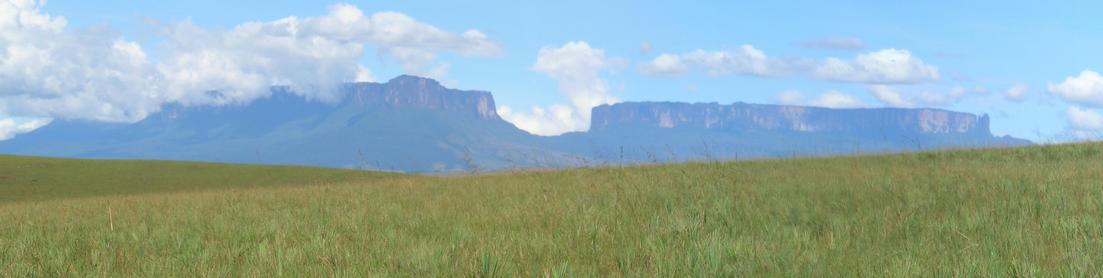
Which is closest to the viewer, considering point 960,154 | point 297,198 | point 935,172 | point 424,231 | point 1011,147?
point 424,231

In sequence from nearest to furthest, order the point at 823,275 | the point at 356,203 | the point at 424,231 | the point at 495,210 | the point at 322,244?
1. the point at 823,275
2. the point at 322,244
3. the point at 424,231
4. the point at 495,210
5. the point at 356,203

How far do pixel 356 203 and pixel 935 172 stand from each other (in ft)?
27.5

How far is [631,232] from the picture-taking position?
19.1 ft

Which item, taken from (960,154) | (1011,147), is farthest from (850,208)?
(1011,147)

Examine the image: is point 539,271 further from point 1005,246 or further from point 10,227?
point 10,227

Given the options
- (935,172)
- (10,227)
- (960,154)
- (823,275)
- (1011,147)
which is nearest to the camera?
(823,275)

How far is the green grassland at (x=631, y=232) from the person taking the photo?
14.5 ft

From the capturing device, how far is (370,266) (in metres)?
4.59

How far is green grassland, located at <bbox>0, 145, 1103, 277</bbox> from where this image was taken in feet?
14.5

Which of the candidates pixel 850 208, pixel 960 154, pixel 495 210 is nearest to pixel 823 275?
pixel 850 208

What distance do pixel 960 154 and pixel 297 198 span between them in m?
17.9

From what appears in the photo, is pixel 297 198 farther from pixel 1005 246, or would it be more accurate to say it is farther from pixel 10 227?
pixel 1005 246

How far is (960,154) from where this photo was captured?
20.5m

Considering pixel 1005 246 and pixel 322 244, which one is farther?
pixel 322 244
